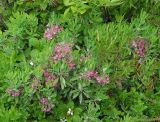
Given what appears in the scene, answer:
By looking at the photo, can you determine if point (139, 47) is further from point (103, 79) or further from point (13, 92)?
point (13, 92)

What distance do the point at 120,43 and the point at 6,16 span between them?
3.96 ft

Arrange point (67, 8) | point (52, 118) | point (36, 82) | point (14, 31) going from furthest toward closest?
point (67, 8)
point (14, 31)
point (52, 118)
point (36, 82)

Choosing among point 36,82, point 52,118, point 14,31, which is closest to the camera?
point 36,82

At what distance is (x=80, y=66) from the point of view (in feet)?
9.13

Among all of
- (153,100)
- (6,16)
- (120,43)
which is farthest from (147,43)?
(6,16)

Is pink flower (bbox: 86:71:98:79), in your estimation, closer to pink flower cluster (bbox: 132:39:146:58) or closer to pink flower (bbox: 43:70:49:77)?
pink flower (bbox: 43:70:49:77)

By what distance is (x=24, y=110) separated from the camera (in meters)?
2.76

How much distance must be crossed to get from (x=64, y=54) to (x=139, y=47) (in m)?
0.65

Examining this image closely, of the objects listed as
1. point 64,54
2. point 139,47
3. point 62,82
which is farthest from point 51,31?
point 139,47


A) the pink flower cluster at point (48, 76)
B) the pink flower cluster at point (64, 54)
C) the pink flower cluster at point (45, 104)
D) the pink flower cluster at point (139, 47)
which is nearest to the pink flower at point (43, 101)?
the pink flower cluster at point (45, 104)

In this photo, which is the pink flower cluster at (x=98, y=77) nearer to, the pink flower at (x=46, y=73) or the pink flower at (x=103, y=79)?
the pink flower at (x=103, y=79)

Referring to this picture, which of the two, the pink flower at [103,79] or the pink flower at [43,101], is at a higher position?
the pink flower at [103,79]

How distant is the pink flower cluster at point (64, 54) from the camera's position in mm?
2711

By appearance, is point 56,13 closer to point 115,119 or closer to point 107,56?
point 107,56
